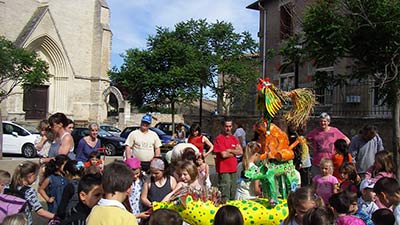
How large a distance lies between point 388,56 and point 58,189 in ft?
21.0

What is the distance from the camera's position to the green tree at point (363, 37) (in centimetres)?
779

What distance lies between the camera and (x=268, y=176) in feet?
16.0

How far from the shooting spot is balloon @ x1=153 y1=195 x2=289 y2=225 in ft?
15.1

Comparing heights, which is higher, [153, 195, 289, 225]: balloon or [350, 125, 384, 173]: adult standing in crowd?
[350, 125, 384, 173]: adult standing in crowd

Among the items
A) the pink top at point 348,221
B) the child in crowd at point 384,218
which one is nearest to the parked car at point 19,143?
the pink top at point 348,221

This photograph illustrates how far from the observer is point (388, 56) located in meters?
8.06

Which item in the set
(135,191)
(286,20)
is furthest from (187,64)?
(135,191)

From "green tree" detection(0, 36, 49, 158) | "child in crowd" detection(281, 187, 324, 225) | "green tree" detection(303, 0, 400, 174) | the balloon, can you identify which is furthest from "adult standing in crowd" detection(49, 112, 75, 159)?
"green tree" detection(0, 36, 49, 158)

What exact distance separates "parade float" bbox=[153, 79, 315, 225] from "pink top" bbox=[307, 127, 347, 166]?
83.2 inches

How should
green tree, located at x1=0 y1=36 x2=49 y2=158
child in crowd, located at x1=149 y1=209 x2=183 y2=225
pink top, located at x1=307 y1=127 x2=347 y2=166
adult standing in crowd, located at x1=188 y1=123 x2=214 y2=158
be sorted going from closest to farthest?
child in crowd, located at x1=149 y1=209 x2=183 y2=225 < pink top, located at x1=307 y1=127 x2=347 y2=166 < adult standing in crowd, located at x1=188 y1=123 x2=214 y2=158 < green tree, located at x1=0 y1=36 x2=49 y2=158

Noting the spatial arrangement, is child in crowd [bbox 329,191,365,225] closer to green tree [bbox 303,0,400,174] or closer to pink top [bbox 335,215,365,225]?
pink top [bbox 335,215,365,225]

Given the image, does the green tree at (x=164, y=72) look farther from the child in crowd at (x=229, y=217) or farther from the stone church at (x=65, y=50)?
the child in crowd at (x=229, y=217)

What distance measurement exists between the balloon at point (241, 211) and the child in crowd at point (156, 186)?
473 millimetres

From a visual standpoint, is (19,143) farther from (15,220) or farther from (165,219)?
(165,219)
